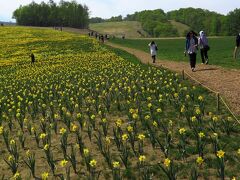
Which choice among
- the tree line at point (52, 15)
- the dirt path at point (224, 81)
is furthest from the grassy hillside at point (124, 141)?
the tree line at point (52, 15)

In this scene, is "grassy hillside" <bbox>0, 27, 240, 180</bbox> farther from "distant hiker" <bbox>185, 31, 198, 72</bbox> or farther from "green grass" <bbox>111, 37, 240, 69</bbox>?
"green grass" <bbox>111, 37, 240, 69</bbox>

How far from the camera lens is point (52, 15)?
176 meters

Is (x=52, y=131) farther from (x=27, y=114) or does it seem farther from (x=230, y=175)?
(x=230, y=175)

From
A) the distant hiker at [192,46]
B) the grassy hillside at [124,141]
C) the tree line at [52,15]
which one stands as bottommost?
the grassy hillside at [124,141]

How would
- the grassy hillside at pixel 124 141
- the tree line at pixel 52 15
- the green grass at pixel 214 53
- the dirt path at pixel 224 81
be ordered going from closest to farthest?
1. the grassy hillside at pixel 124 141
2. the dirt path at pixel 224 81
3. the green grass at pixel 214 53
4. the tree line at pixel 52 15

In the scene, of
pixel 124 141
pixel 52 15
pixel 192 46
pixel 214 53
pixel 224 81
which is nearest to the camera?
pixel 124 141

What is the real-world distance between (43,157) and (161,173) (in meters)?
3.46

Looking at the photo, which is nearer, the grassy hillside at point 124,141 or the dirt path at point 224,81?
the grassy hillside at point 124,141

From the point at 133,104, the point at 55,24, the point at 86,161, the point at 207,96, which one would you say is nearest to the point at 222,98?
the point at 207,96

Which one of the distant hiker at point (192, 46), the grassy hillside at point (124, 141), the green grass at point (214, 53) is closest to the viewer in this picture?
the grassy hillside at point (124, 141)

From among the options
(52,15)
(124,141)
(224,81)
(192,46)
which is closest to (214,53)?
(192,46)

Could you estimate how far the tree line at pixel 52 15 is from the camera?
176 m

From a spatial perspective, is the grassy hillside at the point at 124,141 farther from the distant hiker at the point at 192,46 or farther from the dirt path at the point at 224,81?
the distant hiker at the point at 192,46

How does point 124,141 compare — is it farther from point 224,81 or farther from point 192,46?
point 192,46
